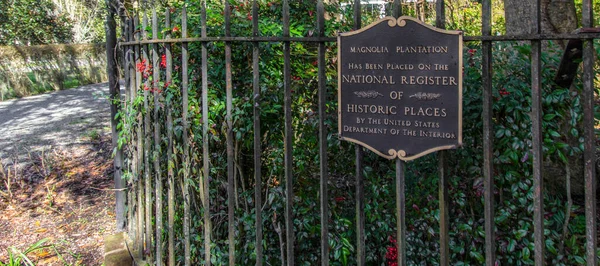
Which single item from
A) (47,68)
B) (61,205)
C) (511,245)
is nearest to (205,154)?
(511,245)

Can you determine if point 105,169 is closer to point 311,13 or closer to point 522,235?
point 311,13

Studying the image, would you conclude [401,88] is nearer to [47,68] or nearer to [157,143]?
[157,143]

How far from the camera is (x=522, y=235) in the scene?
2463 millimetres

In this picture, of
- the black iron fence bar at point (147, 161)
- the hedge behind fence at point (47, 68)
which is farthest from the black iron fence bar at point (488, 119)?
the hedge behind fence at point (47, 68)

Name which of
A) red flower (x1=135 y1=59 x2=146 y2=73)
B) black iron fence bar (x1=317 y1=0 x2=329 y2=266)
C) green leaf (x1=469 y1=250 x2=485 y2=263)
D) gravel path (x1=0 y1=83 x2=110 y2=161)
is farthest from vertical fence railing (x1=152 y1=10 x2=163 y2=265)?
gravel path (x1=0 y1=83 x2=110 y2=161)

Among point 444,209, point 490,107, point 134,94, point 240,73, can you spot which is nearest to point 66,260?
point 134,94

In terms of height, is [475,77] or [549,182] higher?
[475,77]

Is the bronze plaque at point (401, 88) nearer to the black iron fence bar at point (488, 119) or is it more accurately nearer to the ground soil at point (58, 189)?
the black iron fence bar at point (488, 119)

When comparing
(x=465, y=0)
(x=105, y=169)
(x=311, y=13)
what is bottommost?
(x=105, y=169)

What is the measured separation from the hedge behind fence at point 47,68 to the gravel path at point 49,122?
95 cm

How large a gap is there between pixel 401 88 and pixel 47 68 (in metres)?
16.9

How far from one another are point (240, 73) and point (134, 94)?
1.10 metres

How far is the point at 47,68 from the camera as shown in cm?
1658

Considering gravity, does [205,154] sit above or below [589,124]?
below
